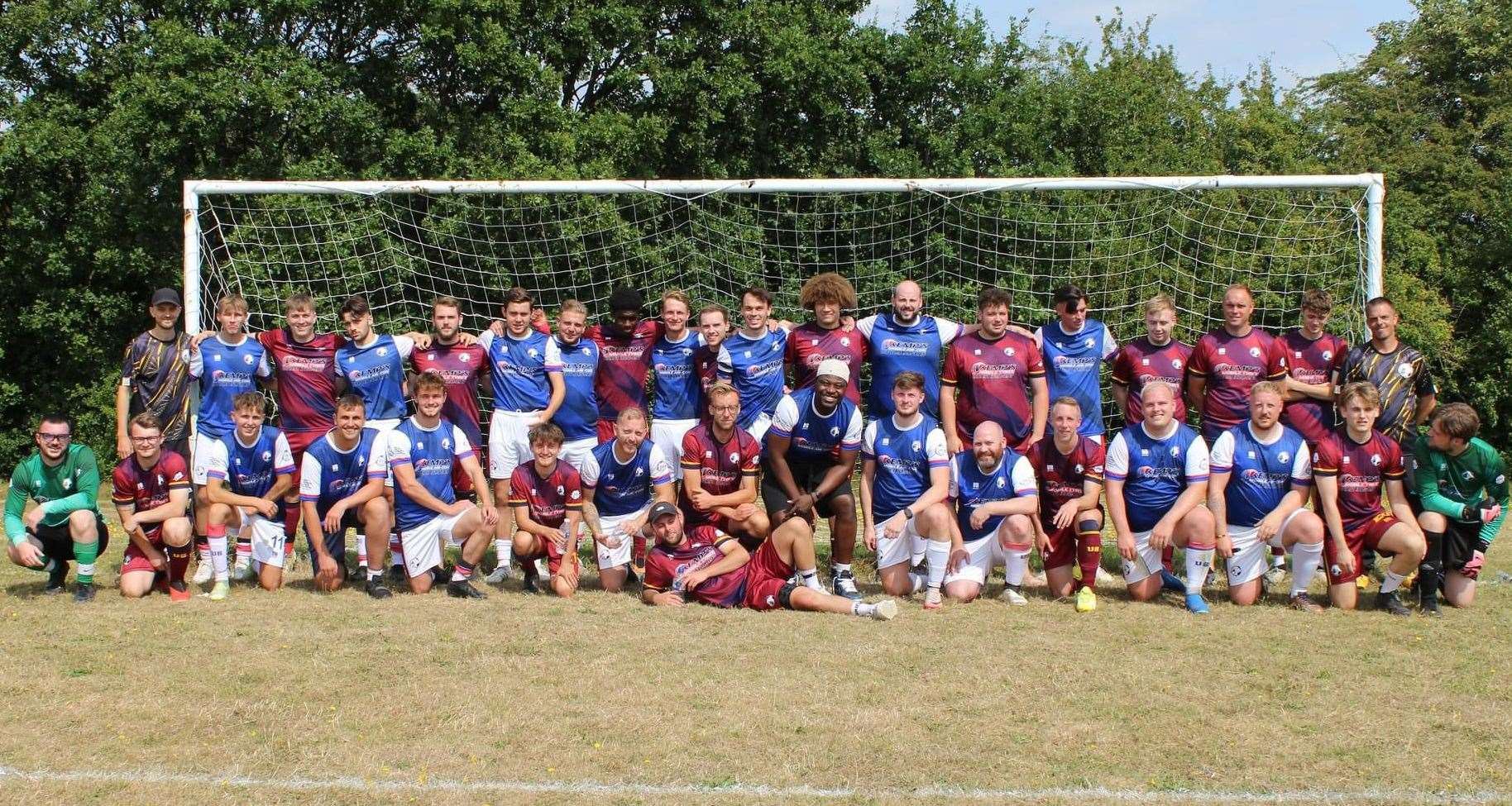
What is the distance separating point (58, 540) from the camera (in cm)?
674

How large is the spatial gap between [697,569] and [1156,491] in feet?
8.11

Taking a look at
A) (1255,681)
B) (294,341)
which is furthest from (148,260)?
(1255,681)

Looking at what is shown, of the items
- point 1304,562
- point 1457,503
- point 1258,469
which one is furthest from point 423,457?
point 1457,503

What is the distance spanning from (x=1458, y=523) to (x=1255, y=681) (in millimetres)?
2242

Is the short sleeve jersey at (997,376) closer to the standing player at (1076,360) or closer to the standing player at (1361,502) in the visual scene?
the standing player at (1076,360)

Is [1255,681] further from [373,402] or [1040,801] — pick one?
[373,402]

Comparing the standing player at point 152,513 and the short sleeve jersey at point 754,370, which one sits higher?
the short sleeve jersey at point 754,370

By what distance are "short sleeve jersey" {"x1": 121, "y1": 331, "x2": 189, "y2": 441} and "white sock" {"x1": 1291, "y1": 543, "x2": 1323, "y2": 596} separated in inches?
253

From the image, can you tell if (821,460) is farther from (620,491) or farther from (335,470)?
(335,470)

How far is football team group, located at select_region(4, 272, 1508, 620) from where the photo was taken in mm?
6586

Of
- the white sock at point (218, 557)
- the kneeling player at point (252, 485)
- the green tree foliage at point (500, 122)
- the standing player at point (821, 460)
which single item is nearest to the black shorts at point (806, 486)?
the standing player at point (821, 460)

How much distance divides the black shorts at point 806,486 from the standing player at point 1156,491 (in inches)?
56.0

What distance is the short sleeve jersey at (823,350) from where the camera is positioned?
24.1 ft

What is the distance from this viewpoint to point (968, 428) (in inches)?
289
